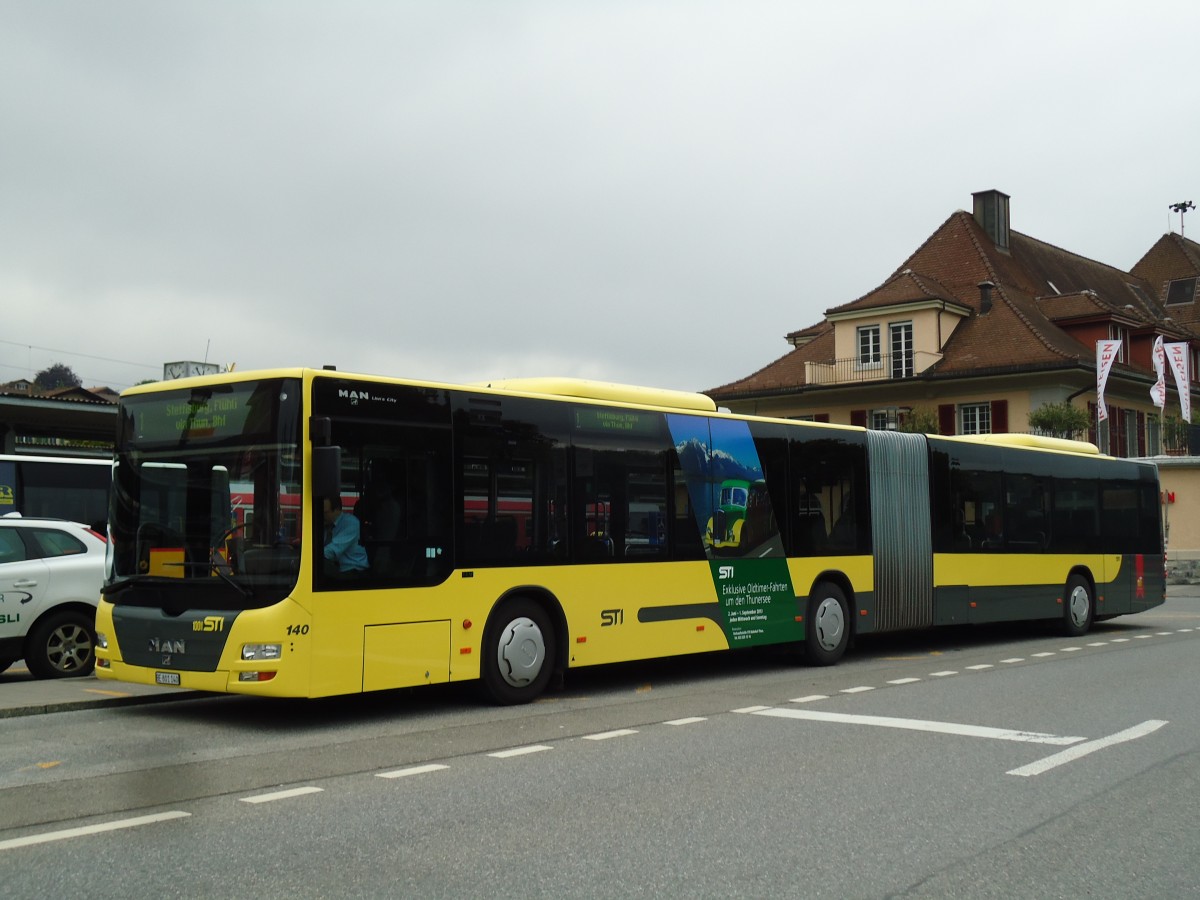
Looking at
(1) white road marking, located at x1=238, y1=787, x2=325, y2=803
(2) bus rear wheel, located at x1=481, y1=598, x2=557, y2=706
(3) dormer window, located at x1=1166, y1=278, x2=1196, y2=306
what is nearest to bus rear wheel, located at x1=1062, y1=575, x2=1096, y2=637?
(2) bus rear wheel, located at x1=481, y1=598, x2=557, y2=706

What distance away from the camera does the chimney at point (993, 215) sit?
5309 cm

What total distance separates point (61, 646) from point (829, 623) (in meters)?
8.48

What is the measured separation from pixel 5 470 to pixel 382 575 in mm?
13809

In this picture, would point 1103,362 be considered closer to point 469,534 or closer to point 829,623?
point 829,623

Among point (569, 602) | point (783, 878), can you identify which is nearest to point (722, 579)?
point (569, 602)

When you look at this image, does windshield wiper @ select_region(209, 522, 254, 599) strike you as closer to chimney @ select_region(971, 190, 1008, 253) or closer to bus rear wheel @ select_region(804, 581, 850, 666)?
bus rear wheel @ select_region(804, 581, 850, 666)

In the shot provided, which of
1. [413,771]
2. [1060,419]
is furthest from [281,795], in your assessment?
[1060,419]

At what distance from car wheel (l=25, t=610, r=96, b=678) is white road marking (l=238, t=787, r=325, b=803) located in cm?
617

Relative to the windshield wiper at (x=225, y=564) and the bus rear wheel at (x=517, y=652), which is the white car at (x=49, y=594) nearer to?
the windshield wiper at (x=225, y=564)

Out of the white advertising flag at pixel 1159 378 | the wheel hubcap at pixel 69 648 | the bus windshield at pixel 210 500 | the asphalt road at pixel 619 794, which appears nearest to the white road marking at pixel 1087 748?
the asphalt road at pixel 619 794

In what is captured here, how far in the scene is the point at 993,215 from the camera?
5319 cm

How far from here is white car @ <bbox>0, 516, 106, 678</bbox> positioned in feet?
42.0

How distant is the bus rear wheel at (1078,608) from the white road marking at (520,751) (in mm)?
12970

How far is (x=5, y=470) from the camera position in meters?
21.4
